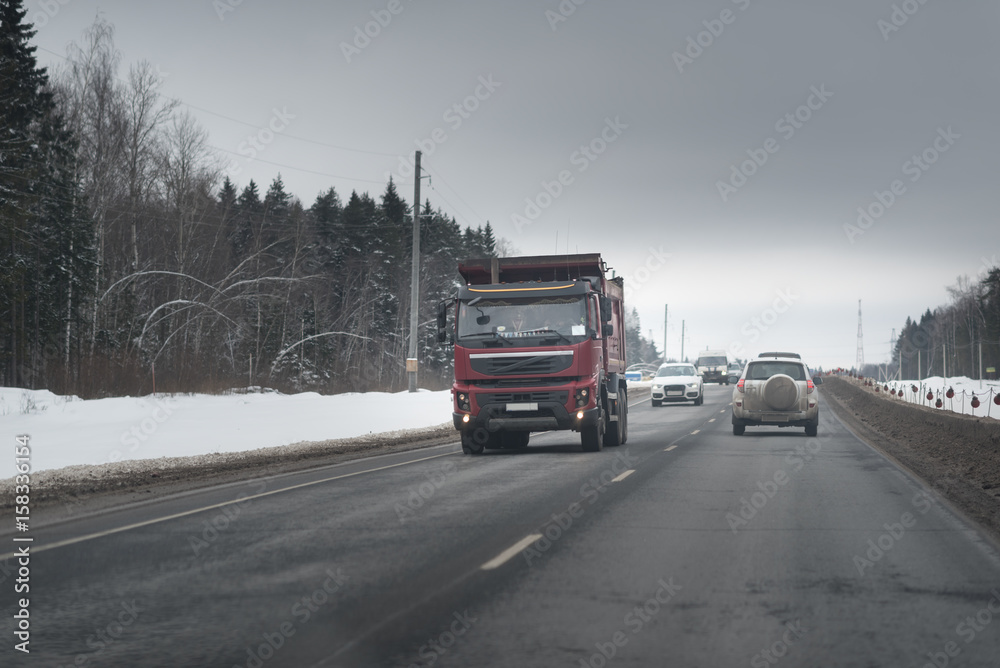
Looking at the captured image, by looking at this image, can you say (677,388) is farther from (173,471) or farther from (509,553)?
(509,553)

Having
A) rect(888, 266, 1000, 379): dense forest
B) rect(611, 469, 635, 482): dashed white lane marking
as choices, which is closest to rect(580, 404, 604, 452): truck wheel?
rect(611, 469, 635, 482): dashed white lane marking

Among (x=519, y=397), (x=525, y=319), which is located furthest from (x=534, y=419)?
(x=525, y=319)

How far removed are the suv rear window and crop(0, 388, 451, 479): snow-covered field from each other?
1055cm

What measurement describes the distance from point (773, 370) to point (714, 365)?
4880cm

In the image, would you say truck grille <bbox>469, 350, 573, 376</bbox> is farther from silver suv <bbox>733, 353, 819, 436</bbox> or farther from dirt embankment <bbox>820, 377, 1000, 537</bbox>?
silver suv <bbox>733, 353, 819, 436</bbox>

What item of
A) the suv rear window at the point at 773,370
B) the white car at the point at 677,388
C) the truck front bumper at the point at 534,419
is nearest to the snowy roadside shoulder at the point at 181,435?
the truck front bumper at the point at 534,419

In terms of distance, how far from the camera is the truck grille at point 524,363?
60.4 ft

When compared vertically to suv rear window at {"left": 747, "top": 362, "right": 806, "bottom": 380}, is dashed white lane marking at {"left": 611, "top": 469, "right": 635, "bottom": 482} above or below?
below

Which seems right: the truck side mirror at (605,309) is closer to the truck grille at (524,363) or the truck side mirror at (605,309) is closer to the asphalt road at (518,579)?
the truck grille at (524,363)

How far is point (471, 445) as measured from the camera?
20078 millimetres

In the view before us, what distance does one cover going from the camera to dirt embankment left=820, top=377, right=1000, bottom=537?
12.5 meters

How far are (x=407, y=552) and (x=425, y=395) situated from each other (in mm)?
33997

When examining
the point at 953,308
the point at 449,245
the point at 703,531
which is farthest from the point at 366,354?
the point at 953,308

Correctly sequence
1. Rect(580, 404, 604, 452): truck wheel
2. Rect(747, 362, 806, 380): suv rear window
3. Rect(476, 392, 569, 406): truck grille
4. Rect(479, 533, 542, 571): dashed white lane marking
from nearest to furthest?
1. Rect(479, 533, 542, 571): dashed white lane marking
2. Rect(476, 392, 569, 406): truck grille
3. Rect(580, 404, 604, 452): truck wheel
4. Rect(747, 362, 806, 380): suv rear window
